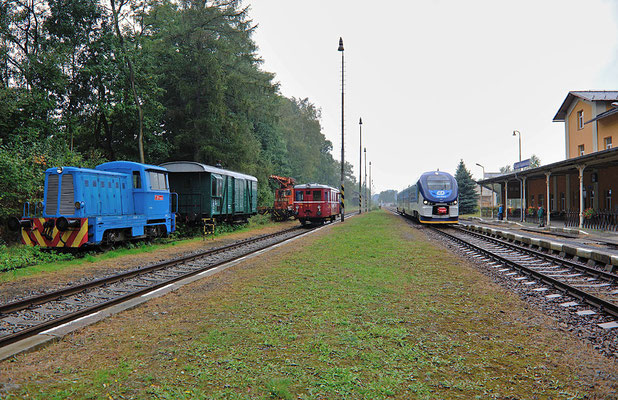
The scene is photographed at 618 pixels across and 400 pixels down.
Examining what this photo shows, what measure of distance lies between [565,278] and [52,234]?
14.0 m

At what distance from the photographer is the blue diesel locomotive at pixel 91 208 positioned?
1121cm

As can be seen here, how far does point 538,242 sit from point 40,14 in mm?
27977

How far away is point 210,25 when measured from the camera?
89.9 feet

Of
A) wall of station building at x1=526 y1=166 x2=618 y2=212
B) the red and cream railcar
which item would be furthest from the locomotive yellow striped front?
wall of station building at x1=526 y1=166 x2=618 y2=212

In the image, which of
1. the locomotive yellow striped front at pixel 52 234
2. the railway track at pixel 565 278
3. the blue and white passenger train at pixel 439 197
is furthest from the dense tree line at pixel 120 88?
the railway track at pixel 565 278

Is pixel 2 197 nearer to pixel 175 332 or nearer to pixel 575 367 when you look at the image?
pixel 175 332

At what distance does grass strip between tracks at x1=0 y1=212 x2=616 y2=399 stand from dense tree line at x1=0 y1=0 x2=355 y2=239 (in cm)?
1195

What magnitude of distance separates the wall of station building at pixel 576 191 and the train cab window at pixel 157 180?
23.7m

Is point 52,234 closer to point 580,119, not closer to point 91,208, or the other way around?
point 91,208

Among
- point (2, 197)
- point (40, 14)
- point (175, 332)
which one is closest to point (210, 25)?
point (40, 14)

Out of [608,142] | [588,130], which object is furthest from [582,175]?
[588,130]

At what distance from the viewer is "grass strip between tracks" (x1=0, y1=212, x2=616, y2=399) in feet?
11.4

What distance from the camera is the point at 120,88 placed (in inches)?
891

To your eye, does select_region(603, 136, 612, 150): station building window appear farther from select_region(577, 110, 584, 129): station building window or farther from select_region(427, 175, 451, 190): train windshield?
select_region(427, 175, 451, 190): train windshield
